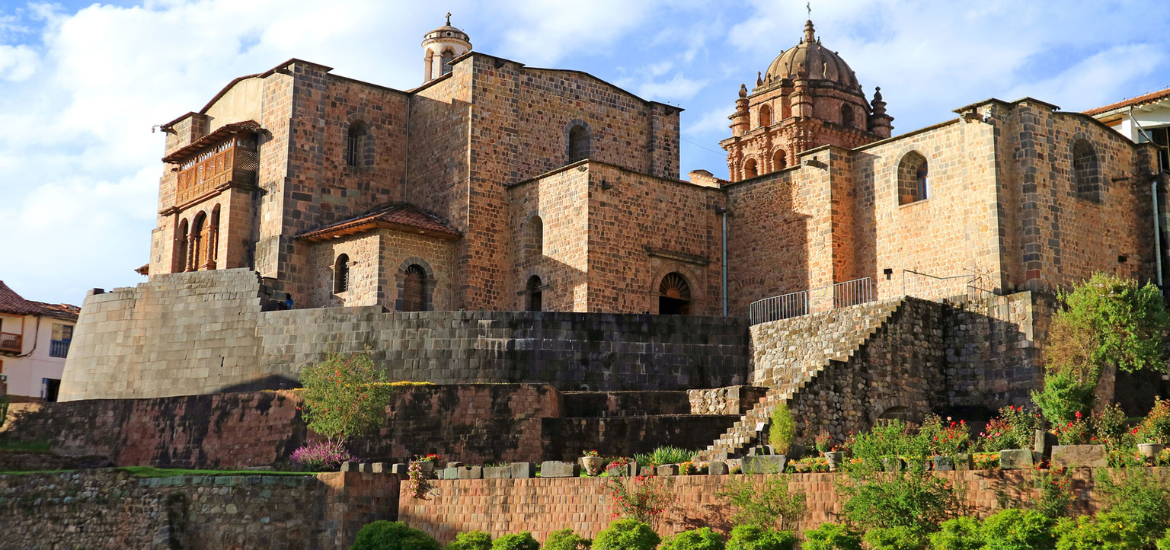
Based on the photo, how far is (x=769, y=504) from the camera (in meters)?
20.2

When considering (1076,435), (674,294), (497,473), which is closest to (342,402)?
(497,473)

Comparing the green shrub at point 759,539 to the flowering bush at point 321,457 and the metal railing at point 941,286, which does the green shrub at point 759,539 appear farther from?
the metal railing at point 941,286

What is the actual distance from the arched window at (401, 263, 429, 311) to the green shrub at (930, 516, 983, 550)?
840 inches

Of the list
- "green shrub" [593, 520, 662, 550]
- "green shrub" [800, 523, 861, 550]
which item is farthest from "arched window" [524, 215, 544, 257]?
"green shrub" [800, 523, 861, 550]

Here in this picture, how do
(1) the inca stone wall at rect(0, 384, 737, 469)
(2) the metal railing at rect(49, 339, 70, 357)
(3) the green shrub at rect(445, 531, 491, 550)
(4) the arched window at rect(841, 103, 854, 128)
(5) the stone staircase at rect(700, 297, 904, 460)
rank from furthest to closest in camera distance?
(4) the arched window at rect(841, 103, 854, 128)
(2) the metal railing at rect(49, 339, 70, 357)
(1) the inca stone wall at rect(0, 384, 737, 469)
(5) the stone staircase at rect(700, 297, 904, 460)
(3) the green shrub at rect(445, 531, 491, 550)

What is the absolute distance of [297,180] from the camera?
126 feet

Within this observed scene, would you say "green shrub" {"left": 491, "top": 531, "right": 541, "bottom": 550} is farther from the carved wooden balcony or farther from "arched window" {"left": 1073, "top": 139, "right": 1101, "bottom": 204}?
the carved wooden balcony

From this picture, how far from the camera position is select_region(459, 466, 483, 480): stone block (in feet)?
77.6

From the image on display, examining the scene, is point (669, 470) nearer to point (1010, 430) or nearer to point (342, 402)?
point (1010, 430)

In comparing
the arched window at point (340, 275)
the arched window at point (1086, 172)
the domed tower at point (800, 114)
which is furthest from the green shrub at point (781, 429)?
the domed tower at point (800, 114)

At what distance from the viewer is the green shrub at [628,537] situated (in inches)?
808

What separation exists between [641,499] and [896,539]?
4.74m

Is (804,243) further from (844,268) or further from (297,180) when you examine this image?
(297,180)

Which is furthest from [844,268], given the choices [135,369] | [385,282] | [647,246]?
[135,369]
